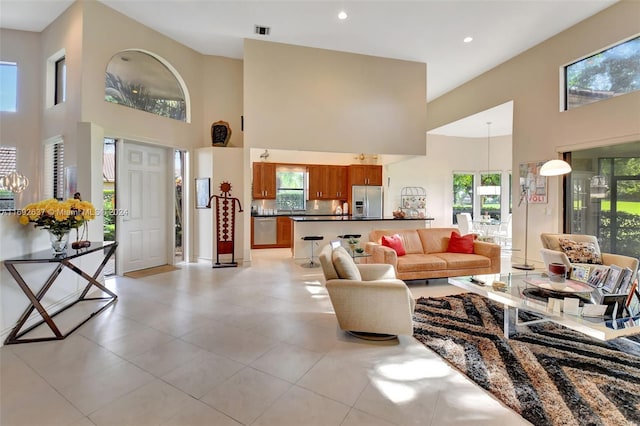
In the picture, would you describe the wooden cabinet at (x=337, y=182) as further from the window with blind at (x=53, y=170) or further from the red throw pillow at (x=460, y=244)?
the window with blind at (x=53, y=170)

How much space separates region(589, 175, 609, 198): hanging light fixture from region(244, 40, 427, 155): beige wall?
3.11 m

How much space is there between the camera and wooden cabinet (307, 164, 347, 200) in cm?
900

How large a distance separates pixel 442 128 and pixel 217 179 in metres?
6.46

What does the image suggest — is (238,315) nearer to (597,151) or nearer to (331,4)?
(331,4)

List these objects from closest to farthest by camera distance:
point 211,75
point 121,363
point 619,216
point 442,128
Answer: point 121,363
point 619,216
point 211,75
point 442,128

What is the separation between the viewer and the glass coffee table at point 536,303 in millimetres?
2275

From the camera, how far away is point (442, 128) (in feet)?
29.5

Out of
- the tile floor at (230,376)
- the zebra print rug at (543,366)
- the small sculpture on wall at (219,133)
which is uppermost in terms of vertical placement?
the small sculpture on wall at (219,133)

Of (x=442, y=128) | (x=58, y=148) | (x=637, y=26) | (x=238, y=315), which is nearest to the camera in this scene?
(x=238, y=315)

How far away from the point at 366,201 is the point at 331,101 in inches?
135

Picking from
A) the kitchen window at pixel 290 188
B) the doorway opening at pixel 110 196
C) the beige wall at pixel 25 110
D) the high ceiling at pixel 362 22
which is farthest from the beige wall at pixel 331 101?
the beige wall at pixel 25 110

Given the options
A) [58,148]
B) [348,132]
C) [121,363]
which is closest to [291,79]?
[348,132]

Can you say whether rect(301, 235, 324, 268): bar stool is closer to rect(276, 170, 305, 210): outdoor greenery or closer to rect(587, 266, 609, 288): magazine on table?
rect(276, 170, 305, 210): outdoor greenery

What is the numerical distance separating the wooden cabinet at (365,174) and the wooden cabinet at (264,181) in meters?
2.24
